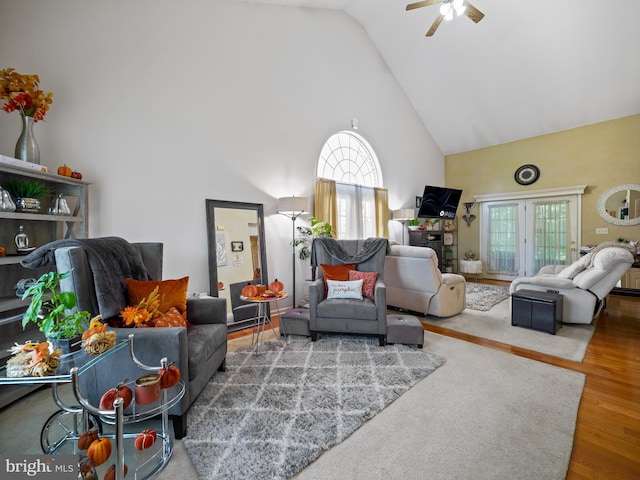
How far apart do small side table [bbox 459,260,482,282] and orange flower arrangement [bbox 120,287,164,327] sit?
6.84 metres

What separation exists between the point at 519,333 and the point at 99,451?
383 centimetres

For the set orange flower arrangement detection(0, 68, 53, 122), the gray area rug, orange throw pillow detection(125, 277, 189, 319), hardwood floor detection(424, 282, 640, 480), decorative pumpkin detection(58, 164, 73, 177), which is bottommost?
hardwood floor detection(424, 282, 640, 480)

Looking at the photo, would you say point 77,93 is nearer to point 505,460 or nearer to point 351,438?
point 351,438

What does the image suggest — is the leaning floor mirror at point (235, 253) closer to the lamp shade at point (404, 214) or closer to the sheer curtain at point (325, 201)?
the sheer curtain at point (325, 201)

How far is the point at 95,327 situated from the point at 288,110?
3898mm

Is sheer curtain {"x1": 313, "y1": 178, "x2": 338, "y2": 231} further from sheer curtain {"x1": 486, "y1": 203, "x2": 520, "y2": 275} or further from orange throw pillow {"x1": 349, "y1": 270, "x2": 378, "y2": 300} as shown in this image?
sheer curtain {"x1": 486, "y1": 203, "x2": 520, "y2": 275}

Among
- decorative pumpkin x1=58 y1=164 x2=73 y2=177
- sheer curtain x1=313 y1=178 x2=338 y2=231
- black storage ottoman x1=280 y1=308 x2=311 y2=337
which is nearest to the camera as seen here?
decorative pumpkin x1=58 y1=164 x2=73 y2=177

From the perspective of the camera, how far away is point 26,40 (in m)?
2.50

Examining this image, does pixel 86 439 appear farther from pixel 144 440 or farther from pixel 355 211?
pixel 355 211

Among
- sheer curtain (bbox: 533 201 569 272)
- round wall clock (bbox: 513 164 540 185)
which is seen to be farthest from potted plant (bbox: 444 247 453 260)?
round wall clock (bbox: 513 164 540 185)

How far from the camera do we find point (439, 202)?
6.87m

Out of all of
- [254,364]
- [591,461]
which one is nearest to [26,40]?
[254,364]

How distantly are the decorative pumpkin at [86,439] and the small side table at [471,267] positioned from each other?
24.0 feet

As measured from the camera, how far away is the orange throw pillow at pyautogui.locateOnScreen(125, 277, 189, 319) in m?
2.01
